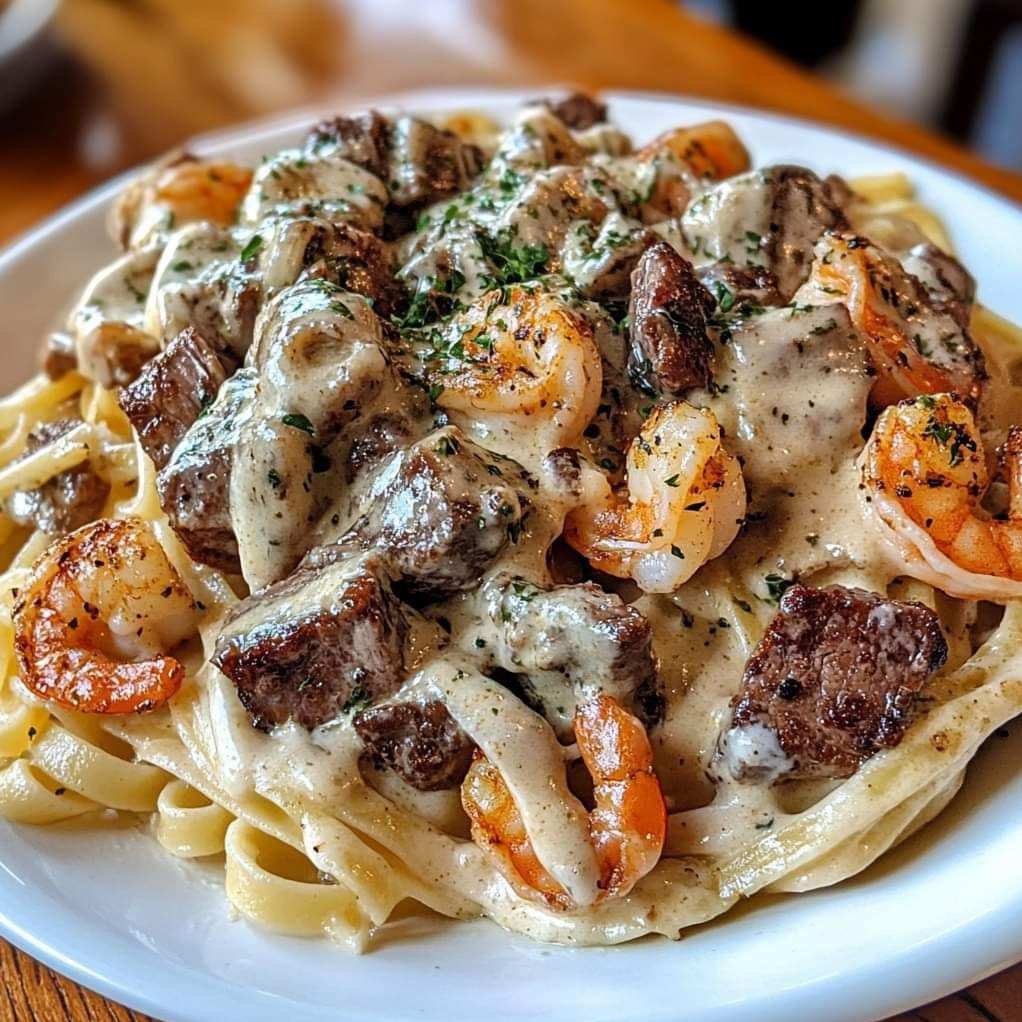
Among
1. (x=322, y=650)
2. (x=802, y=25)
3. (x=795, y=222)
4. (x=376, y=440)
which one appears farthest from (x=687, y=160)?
(x=802, y=25)

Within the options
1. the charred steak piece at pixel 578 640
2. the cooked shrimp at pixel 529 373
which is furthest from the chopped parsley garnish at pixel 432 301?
the charred steak piece at pixel 578 640

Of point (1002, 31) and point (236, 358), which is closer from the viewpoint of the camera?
point (236, 358)

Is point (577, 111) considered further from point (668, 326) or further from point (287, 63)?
point (287, 63)

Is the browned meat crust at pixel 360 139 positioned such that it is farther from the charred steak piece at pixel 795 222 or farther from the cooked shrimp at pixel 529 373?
the charred steak piece at pixel 795 222

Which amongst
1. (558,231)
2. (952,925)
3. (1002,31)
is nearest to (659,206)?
(558,231)

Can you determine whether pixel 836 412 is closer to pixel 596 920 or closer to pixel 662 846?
pixel 662 846

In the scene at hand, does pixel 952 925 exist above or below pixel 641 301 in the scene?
below
